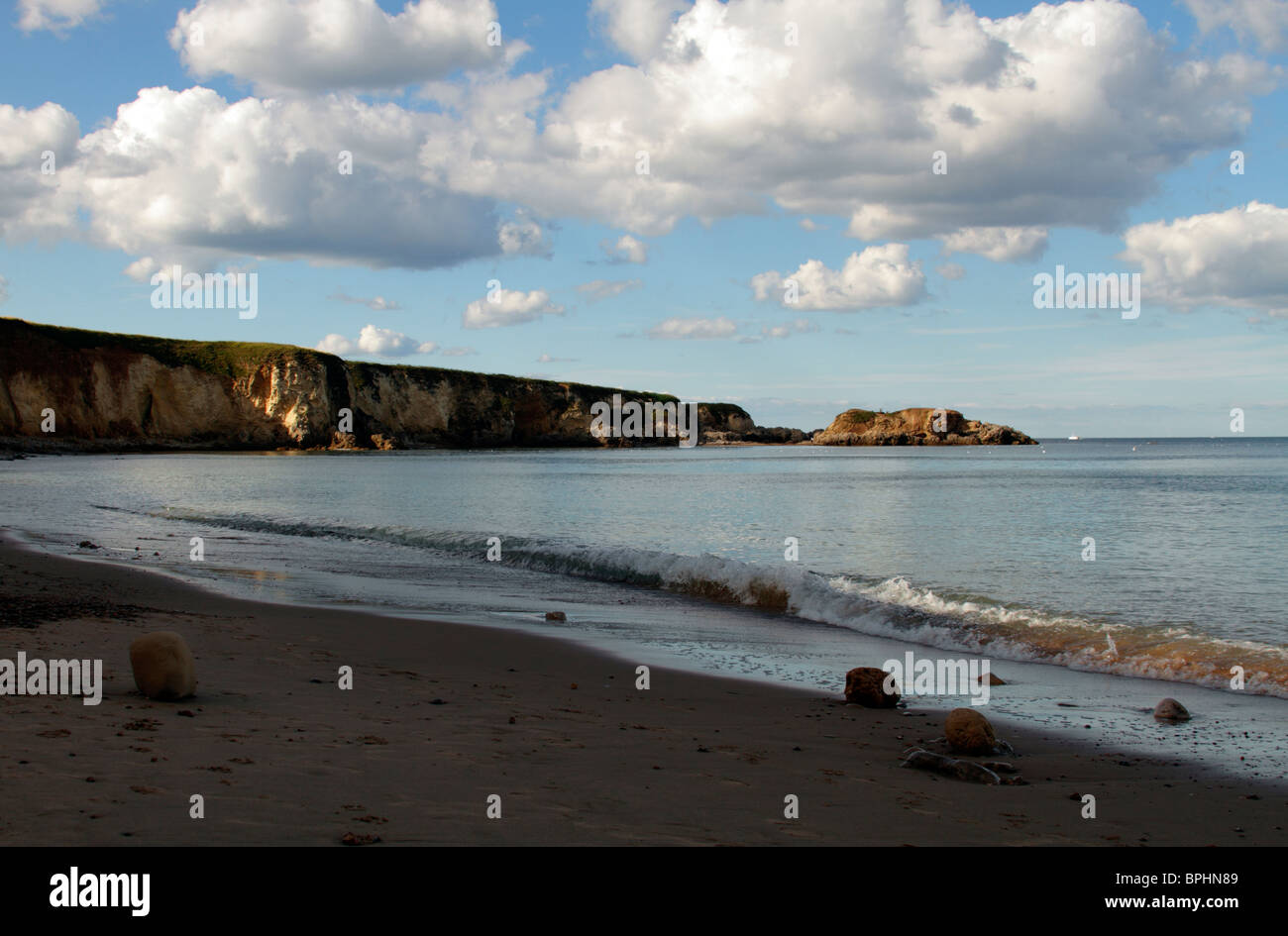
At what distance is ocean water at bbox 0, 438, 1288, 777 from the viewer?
9891 millimetres

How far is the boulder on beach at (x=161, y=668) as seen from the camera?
6.79 metres

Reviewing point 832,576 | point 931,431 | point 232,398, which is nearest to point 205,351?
point 232,398

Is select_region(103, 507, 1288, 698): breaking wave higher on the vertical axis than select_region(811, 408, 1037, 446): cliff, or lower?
lower

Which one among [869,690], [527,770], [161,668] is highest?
[161,668]

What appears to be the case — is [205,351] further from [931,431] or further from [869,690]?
[931,431]

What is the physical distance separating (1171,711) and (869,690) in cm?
275

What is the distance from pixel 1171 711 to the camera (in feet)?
26.4

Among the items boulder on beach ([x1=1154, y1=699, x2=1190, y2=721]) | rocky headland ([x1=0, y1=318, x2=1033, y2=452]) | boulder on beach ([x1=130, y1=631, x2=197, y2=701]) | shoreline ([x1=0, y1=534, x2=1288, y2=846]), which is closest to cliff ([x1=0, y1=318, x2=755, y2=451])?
rocky headland ([x1=0, y1=318, x2=1033, y2=452])

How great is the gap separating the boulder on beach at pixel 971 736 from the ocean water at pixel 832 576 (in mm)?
1306

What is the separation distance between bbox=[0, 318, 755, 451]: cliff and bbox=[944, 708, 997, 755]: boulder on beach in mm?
109024

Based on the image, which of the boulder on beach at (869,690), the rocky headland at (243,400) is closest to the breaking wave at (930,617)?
the boulder on beach at (869,690)

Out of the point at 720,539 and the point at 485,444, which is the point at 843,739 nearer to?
the point at 720,539

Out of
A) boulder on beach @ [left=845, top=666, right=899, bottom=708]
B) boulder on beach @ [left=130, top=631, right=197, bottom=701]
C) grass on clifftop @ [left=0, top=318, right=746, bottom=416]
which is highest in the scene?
grass on clifftop @ [left=0, top=318, right=746, bottom=416]

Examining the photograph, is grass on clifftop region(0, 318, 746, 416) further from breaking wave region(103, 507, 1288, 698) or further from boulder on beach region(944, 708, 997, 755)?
boulder on beach region(944, 708, 997, 755)
